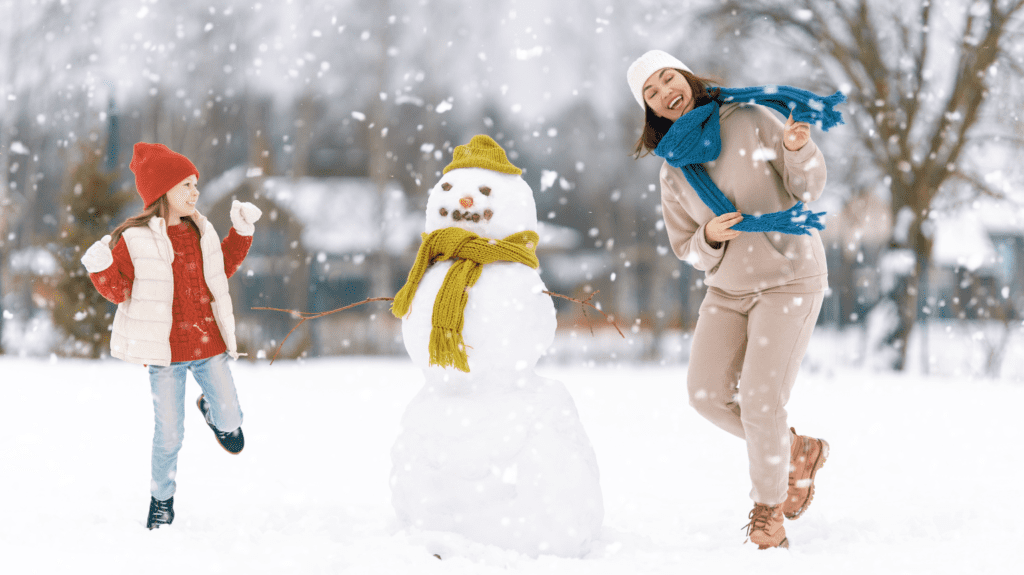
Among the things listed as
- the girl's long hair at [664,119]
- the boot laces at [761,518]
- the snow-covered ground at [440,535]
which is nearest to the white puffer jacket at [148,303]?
the snow-covered ground at [440,535]

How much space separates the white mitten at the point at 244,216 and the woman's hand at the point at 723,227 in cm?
199

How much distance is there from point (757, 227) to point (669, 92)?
67cm

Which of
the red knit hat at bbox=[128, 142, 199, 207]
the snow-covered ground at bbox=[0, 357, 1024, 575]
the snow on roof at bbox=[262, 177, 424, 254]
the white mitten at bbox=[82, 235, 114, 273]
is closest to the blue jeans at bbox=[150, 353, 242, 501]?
the snow-covered ground at bbox=[0, 357, 1024, 575]

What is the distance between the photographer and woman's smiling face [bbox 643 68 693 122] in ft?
9.59

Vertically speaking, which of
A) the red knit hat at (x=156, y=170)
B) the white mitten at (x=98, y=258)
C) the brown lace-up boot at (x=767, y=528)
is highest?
the red knit hat at (x=156, y=170)

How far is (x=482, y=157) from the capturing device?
3.15 metres

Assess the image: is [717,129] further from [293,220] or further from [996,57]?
[293,220]

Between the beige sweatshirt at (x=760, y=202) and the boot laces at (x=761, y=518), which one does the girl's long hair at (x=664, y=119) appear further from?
the boot laces at (x=761, y=518)

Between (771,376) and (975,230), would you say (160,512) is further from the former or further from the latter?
(975,230)

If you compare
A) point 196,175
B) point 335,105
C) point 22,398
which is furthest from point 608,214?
A: point 196,175

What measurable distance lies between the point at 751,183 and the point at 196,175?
7.96ft

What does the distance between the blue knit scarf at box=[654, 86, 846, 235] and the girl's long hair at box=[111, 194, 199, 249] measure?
2.19m

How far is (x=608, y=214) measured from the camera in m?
11.7

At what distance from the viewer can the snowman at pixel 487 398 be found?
2742 mm
